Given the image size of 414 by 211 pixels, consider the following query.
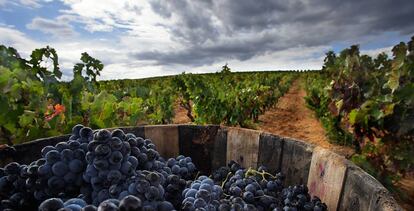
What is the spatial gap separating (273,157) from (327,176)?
1.29ft

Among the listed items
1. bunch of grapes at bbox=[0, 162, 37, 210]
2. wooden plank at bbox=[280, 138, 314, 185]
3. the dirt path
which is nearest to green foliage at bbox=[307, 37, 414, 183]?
the dirt path

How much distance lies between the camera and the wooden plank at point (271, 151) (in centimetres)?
194

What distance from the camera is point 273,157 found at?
1.97m

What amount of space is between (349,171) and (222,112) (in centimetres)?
604

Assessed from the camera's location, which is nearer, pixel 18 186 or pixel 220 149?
pixel 18 186

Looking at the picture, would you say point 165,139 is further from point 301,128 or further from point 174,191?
point 301,128

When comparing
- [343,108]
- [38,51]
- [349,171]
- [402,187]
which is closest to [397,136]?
[343,108]

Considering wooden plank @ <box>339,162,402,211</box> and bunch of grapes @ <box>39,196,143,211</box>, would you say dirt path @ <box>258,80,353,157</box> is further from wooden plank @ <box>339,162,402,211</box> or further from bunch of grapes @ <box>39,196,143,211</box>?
bunch of grapes @ <box>39,196,143,211</box>

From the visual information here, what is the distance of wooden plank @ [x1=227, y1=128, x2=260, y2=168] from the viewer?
204cm

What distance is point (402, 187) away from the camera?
5.18 metres

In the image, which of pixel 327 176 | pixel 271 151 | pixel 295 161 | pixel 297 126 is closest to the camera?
pixel 327 176

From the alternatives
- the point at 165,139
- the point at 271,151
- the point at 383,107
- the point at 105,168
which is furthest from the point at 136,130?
the point at 383,107

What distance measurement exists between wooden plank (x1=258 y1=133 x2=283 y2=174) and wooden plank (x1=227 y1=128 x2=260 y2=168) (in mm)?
35

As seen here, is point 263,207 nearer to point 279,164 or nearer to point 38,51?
point 279,164
